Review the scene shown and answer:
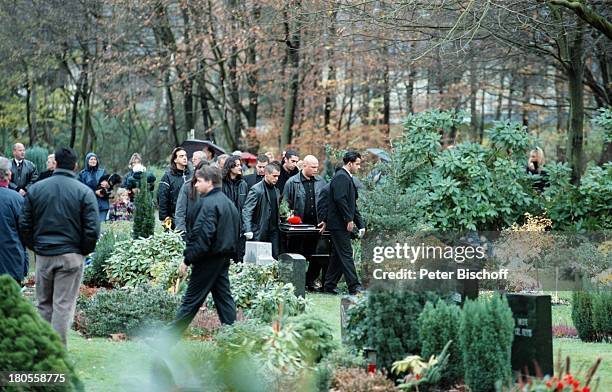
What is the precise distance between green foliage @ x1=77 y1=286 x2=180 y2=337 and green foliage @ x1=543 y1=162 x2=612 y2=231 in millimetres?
9617

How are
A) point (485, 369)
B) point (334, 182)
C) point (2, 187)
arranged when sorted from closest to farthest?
point (485, 369)
point (2, 187)
point (334, 182)

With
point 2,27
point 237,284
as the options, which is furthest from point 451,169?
point 2,27

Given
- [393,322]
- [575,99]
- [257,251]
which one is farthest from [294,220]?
[575,99]

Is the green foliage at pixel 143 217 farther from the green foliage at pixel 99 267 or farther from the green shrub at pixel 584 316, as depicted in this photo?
the green shrub at pixel 584 316

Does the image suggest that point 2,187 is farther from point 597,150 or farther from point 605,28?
point 597,150

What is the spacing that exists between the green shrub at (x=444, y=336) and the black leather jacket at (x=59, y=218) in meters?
3.58

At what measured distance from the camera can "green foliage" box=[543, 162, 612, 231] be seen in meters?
20.5

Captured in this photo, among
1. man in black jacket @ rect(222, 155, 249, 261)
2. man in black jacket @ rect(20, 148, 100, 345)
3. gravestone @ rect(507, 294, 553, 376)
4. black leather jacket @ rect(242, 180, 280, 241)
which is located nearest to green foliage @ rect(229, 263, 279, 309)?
black leather jacket @ rect(242, 180, 280, 241)

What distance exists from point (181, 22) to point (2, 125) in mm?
9317

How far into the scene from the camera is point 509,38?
77.6ft

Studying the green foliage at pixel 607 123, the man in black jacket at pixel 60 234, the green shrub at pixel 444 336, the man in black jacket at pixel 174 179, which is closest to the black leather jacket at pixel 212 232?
the man in black jacket at pixel 60 234

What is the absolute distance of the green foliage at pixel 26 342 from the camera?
7938mm

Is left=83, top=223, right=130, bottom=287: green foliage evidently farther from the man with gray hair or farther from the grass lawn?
the man with gray hair

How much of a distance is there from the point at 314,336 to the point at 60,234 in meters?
2.79
